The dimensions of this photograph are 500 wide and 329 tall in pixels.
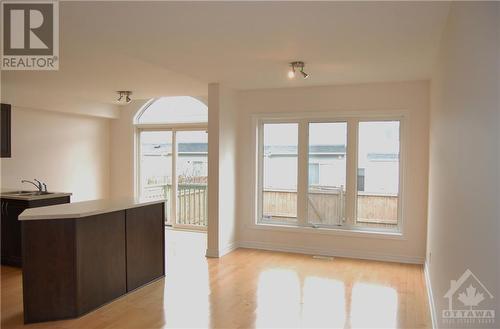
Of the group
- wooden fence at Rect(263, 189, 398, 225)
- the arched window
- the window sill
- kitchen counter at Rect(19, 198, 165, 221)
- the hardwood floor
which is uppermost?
the arched window

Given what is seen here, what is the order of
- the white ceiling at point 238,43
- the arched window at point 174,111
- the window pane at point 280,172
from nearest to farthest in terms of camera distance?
the white ceiling at point 238,43, the window pane at point 280,172, the arched window at point 174,111

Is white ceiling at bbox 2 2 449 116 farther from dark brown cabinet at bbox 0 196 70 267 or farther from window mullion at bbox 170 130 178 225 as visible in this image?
window mullion at bbox 170 130 178 225

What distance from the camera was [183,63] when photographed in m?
4.02

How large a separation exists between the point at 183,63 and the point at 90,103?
357 cm

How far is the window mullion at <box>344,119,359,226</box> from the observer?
17.0 ft

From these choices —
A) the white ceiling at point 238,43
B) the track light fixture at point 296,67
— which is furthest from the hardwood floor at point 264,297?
the white ceiling at point 238,43

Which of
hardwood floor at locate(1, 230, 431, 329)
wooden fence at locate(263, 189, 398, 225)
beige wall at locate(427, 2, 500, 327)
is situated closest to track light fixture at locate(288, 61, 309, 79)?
beige wall at locate(427, 2, 500, 327)

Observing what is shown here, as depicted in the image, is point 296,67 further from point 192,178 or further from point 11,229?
point 11,229

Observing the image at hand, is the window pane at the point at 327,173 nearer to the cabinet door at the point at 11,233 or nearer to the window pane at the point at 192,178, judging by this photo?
the window pane at the point at 192,178

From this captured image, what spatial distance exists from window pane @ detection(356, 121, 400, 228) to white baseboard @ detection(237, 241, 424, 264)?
1.33 feet

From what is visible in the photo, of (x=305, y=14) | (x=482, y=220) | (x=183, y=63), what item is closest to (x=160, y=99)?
(x=183, y=63)

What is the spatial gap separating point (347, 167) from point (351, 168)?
0.06 metres

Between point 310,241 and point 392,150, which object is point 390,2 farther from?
point 310,241

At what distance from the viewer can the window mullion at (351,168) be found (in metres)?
5.17
